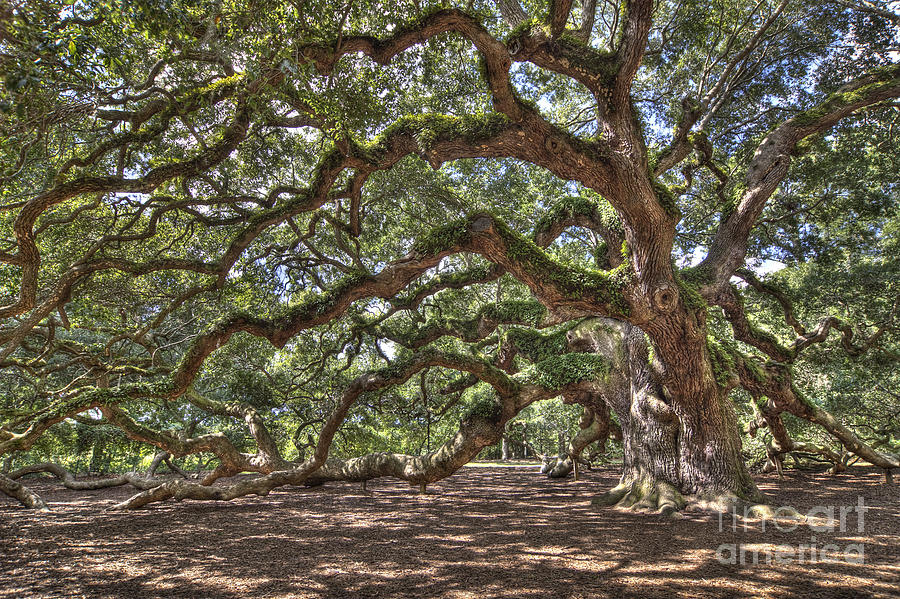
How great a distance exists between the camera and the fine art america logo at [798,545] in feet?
11.8

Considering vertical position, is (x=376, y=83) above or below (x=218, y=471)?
above

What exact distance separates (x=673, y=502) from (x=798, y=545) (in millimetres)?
2153

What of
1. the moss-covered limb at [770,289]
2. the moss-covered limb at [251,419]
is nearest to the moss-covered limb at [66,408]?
the moss-covered limb at [251,419]

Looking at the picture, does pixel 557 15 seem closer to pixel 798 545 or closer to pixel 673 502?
pixel 798 545

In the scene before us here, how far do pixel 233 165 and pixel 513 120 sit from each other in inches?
172

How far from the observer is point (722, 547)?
405 centimetres

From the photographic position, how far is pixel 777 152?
20.6 ft

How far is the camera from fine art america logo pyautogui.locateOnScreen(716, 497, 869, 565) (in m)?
3.61

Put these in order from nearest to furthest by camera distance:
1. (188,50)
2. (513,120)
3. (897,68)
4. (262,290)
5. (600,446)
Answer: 1. (188,50)
2. (513,120)
3. (897,68)
4. (262,290)
5. (600,446)

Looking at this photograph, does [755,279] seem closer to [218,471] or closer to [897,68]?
[897,68]

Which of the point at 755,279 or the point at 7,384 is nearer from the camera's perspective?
the point at 755,279

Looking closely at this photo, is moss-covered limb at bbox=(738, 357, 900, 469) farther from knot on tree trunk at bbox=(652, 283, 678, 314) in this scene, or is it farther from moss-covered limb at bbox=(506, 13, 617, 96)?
moss-covered limb at bbox=(506, 13, 617, 96)

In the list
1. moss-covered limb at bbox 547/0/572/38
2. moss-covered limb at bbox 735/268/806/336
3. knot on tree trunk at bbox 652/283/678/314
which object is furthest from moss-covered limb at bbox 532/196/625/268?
moss-covered limb at bbox 547/0/572/38

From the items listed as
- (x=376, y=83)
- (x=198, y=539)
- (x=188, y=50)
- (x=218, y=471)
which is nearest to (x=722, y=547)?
(x=198, y=539)
